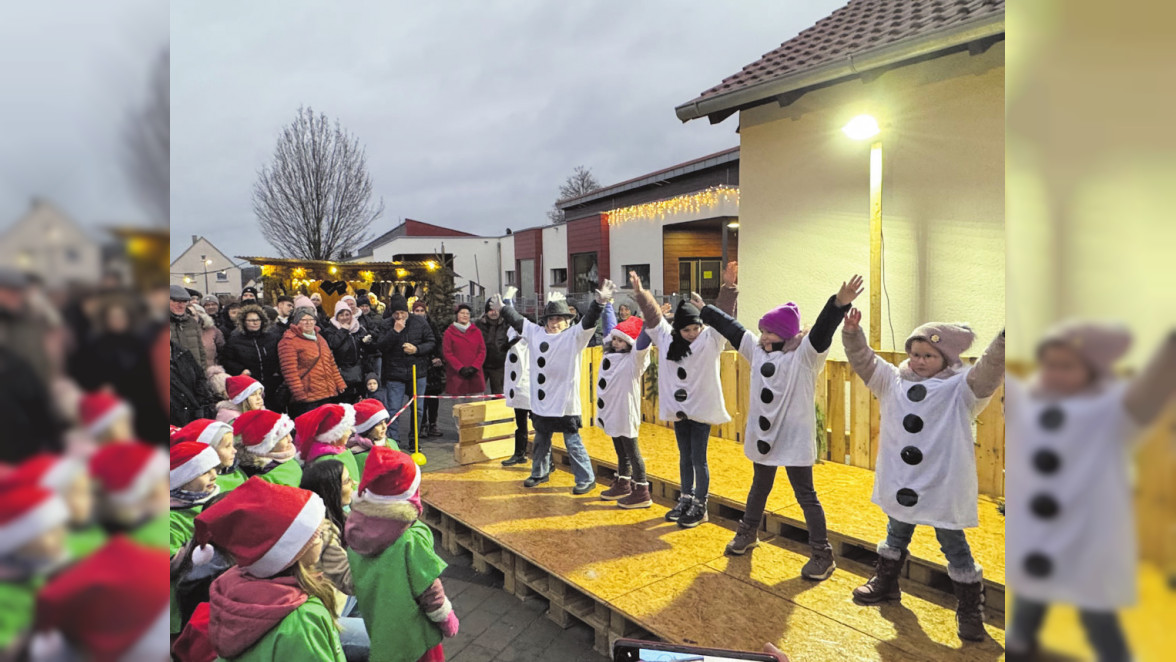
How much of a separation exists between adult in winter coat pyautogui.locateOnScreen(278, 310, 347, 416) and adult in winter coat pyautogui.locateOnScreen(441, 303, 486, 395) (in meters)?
1.96

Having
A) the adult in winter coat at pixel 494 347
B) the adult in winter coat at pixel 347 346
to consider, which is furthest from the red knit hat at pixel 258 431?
the adult in winter coat at pixel 494 347

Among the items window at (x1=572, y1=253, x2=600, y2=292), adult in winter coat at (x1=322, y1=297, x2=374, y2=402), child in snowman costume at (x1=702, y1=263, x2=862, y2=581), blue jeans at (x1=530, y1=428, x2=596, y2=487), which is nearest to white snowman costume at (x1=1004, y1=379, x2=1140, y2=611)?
child in snowman costume at (x1=702, y1=263, x2=862, y2=581)

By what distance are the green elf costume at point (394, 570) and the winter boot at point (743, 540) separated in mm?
2103

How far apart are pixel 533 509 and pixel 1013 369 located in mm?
5494

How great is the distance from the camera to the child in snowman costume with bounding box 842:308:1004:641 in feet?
11.1

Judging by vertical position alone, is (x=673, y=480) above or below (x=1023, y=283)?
below

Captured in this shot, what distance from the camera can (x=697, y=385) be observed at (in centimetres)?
513

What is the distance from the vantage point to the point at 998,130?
5820 millimetres

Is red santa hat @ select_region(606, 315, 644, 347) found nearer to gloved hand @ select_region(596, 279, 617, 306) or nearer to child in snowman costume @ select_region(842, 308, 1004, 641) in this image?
gloved hand @ select_region(596, 279, 617, 306)

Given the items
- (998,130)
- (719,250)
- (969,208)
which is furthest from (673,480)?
(719,250)

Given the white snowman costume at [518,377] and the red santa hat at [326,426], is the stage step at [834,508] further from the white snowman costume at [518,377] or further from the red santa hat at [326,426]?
the red santa hat at [326,426]

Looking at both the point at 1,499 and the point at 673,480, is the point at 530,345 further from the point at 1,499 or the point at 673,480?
the point at 1,499

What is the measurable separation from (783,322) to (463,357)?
5422 millimetres

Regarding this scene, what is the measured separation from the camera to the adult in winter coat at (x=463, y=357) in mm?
8844
